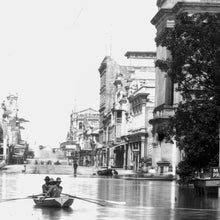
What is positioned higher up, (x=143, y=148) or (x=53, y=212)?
(x=143, y=148)

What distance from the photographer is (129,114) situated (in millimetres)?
129000

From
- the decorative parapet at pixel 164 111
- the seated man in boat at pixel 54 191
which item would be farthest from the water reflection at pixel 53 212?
the decorative parapet at pixel 164 111

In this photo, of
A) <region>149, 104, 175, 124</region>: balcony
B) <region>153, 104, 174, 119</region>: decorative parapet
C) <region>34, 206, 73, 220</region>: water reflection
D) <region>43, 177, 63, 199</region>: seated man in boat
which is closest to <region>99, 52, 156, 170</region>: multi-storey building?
<region>149, 104, 175, 124</region>: balcony

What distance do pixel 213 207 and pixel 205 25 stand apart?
44.1 ft

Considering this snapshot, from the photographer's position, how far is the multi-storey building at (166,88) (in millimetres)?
83312

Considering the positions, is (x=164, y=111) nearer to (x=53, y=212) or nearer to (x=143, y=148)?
(x=143, y=148)

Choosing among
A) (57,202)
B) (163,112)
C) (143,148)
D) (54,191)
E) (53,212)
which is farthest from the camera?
(143,148)

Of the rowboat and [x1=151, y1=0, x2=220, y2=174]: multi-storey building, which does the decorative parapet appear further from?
the rowboat

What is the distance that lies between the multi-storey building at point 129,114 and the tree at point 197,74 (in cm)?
6396

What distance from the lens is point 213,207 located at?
3469 centimetres

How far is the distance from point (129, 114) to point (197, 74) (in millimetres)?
84011

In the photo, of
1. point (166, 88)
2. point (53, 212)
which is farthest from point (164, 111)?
point (53, 212)

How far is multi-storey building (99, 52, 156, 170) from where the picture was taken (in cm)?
11550

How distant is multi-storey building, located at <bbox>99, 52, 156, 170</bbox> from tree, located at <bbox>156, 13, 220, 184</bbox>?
210 ft
